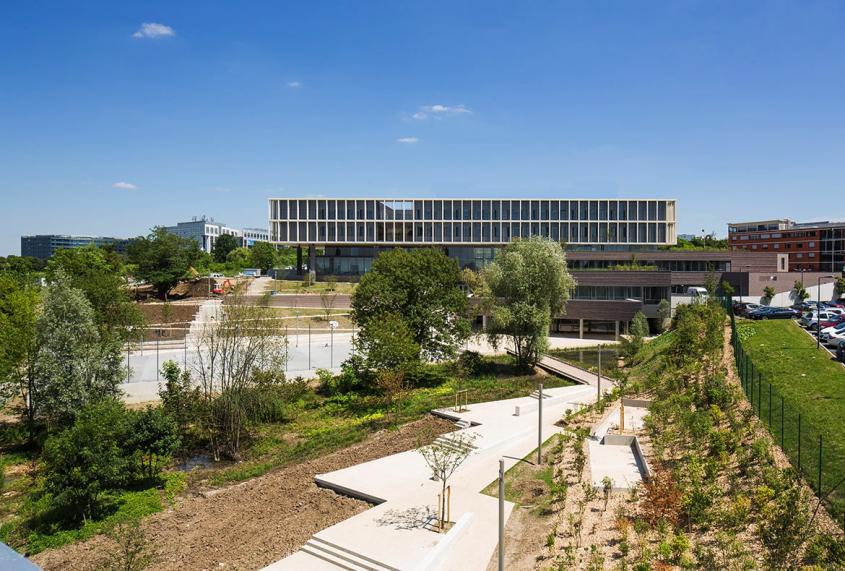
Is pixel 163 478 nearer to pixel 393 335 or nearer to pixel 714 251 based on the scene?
pixel 393 335

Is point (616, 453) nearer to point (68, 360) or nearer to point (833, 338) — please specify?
point (833, 338)

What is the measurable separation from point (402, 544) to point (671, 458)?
915 cm

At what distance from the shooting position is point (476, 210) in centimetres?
7850

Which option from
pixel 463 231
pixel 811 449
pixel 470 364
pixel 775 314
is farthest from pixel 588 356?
pixel 463 231

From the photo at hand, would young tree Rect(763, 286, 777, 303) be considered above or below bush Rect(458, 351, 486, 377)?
above

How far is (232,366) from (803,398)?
76.0ft

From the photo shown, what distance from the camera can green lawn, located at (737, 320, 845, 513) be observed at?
43.5ft

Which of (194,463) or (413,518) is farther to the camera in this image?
(194,463)

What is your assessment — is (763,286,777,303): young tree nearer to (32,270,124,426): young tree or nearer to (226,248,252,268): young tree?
(32,270,124,426): young tree

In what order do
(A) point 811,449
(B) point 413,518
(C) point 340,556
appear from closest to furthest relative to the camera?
1. (C) point 340,556
2. (A) point 811,449
3. (B) point 413,518

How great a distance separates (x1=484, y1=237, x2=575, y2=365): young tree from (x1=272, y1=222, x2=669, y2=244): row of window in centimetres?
4079

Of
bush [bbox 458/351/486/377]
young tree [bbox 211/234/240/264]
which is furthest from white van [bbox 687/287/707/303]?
young tree [bbox 211/234/240/264]

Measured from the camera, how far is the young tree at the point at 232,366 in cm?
2406

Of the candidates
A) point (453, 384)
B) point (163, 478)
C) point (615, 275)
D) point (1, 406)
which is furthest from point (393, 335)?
point (615, 275)
